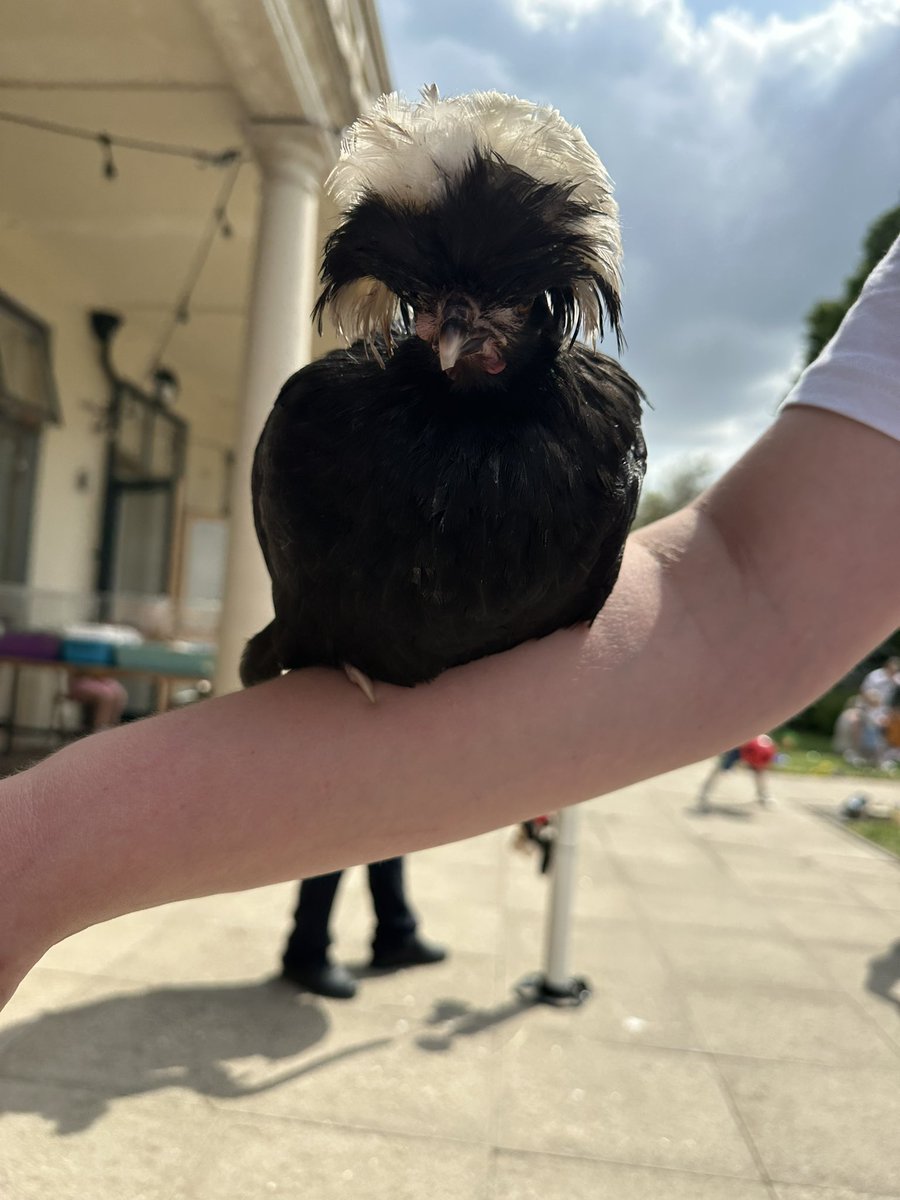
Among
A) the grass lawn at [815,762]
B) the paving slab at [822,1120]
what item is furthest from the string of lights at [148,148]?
the grass lawn at [815,762]

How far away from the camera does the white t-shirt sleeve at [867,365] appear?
1067mm

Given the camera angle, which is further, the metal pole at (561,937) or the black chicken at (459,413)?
the metal pole at (561,937)

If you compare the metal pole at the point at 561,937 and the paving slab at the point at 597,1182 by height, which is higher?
the metal pole at the point at 561,937

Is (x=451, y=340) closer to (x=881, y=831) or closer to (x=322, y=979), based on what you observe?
(x=322, y=979)

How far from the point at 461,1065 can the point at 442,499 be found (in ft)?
9.16

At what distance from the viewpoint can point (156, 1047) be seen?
3068mm

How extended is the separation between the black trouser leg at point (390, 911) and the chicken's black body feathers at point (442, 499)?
3074 mm

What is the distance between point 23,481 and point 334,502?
8434mm

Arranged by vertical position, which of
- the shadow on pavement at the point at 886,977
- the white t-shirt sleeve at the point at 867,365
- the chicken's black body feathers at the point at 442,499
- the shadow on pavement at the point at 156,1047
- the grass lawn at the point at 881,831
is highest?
the white t-shirt sleeve at the point at 867,365

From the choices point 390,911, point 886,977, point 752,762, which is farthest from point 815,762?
point 390,911

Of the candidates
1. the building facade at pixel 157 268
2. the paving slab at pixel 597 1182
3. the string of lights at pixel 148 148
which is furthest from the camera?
the string of lights at pixel 148 148

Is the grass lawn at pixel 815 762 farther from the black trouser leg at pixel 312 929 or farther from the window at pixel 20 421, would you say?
the black trouser leg at pixel 312 929

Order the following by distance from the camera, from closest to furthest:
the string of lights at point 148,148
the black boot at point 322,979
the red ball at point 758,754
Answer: the black boot at point 322,979, the string of lights at point 148,148, the red ball at point 758,754

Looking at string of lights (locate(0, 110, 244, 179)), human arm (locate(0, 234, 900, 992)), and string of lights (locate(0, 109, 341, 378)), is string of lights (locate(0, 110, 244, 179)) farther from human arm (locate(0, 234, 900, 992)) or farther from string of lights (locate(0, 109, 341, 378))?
human arm (locate(0, 234, 900, 992))
